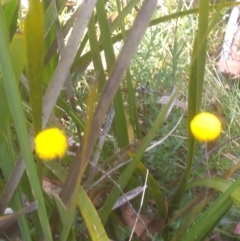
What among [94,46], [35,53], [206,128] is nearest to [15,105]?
[35,53]

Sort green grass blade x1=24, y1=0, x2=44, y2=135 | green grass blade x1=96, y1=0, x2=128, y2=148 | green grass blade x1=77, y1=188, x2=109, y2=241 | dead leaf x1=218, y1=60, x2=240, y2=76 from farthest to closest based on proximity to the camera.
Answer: dead leaf x1=218, y1=60, x2=240, y2=76 < green grass blade x1=96, y1=0, x2=128, y2=148 < green grass blade x1=77, y1=188, x2=109, y2=241 < green grass blade x1=24, y1=0, x2=44, y2=135

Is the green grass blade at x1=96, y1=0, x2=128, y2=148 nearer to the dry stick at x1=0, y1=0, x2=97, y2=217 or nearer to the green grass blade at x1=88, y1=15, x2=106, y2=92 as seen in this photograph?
the green grass blade at x1=88, y1=15, x2=106, y2=92

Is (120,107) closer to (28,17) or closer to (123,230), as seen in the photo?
(123,230)

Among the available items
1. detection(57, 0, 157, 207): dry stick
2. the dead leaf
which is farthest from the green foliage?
the dead leaf

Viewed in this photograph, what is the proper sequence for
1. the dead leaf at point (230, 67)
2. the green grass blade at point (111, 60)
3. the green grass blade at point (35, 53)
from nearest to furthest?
the green grass blade at point (35, 53)
the green grass blade at point (111, 60)
the dead leaf at point (230, 67)

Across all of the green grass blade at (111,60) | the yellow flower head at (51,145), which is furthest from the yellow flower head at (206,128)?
the green grass blade at (111,60)

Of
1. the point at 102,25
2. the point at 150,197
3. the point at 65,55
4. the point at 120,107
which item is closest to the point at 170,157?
the point at 150,197

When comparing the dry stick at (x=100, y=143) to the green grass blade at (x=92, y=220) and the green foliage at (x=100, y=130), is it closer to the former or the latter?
the green foliage at (x=100, y=130)
